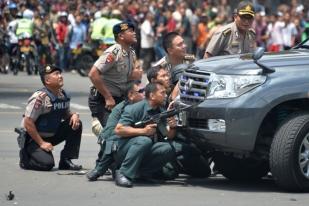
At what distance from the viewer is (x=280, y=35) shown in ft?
106

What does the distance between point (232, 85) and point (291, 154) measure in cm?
83

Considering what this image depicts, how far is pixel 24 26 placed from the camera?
29.4m

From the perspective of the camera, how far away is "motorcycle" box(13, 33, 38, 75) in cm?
2886

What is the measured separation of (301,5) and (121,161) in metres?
26.5

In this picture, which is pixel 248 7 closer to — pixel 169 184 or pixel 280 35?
pixel 169 184

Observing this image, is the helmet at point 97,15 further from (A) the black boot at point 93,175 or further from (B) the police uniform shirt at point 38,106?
(A) the black boot at point 93,175

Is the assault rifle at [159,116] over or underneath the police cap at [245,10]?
underneath

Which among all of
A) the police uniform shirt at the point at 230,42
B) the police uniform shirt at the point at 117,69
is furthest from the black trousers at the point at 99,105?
the police uniform shirt at the point at 230,42

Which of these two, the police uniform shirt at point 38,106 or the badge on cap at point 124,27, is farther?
the badge on cap at point 124,27

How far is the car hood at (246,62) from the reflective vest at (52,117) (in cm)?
162

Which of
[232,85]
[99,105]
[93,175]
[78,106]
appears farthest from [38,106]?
[78,106]

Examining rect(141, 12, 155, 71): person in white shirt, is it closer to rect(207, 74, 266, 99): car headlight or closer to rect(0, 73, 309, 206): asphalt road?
rect(0, 73, 309, 206): asphalt road

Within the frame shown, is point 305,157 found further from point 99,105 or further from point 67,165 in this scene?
point 67,165

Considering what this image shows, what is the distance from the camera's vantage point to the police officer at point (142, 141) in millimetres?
10602
